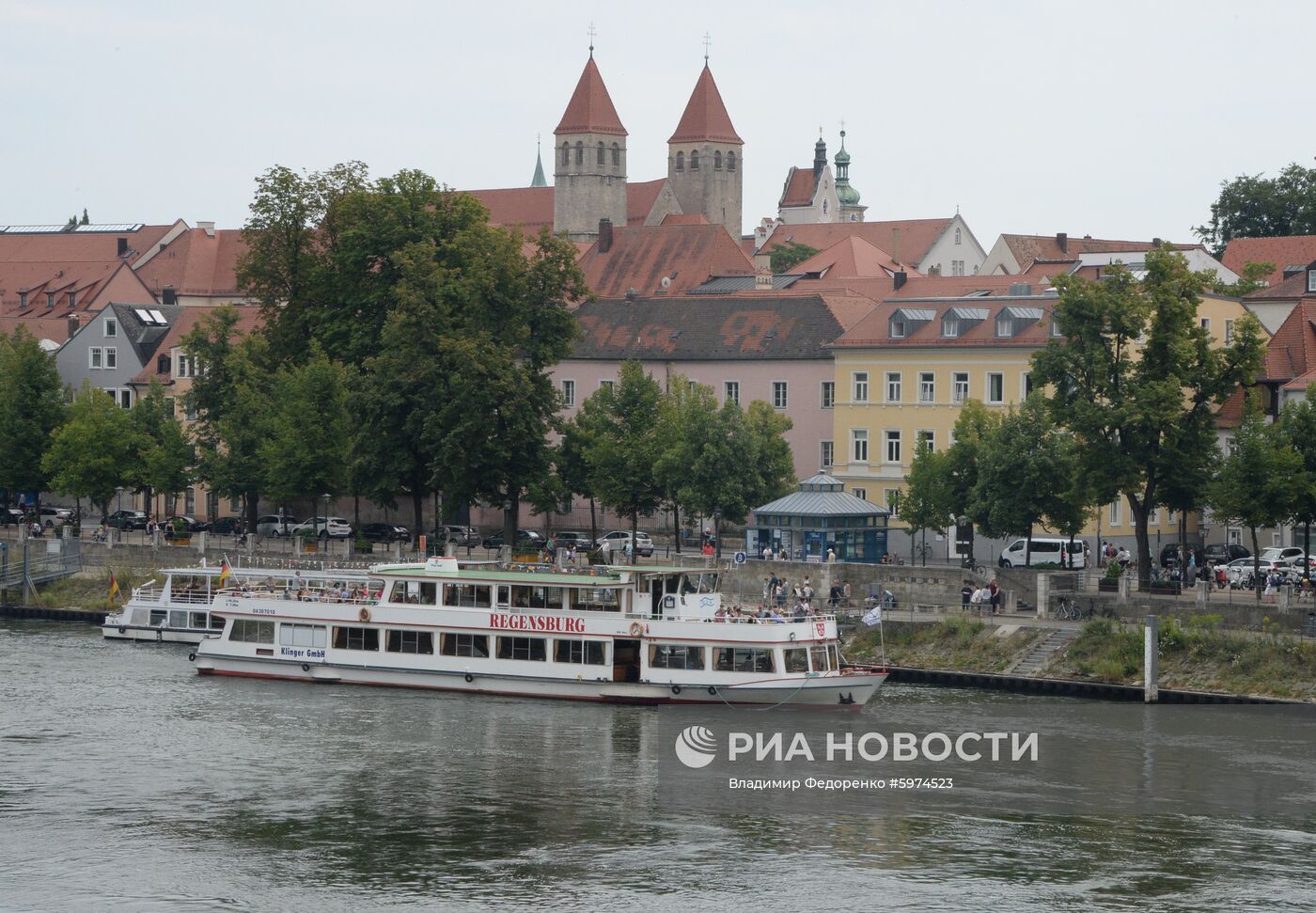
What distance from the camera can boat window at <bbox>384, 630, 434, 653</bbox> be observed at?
63250 millimetres

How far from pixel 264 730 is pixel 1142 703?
2253 cm

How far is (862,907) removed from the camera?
39.3 m

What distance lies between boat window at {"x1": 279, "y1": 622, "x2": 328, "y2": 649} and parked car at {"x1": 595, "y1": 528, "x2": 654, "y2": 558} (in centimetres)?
2001

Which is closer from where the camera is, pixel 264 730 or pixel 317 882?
pixel 317 882

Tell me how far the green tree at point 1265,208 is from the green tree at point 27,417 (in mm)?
70676

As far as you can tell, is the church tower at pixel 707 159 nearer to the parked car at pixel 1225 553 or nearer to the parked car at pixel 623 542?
the parked car at pixel 623 542

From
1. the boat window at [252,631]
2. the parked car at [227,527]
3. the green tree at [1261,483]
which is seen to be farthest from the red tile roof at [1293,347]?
the parked car at [227,527]

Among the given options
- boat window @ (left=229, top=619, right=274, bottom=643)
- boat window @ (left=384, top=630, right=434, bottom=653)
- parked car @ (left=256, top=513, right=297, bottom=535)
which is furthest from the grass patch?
parked car @ (left=256, top=513, right=297, bottom=535)

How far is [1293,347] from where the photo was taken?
83.5 metres

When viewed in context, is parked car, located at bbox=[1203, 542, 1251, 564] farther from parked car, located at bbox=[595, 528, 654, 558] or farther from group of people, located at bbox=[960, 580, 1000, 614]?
parked car, located at bbox=[595, 528, 654, 558]

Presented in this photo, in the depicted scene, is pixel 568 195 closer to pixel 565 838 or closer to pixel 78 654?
pixel 78 654

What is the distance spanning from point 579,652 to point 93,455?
1523 inches

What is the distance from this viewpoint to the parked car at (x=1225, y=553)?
79.3 meters

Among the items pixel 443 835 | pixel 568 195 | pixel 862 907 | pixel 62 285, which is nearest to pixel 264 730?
pixel 443 835
